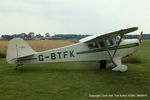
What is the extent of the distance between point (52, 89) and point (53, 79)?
1.48 metres

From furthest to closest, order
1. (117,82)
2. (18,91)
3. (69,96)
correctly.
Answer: (117,82)
(18,91)
(69,96)

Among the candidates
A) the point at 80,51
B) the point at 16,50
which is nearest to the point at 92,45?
the point at 80,51

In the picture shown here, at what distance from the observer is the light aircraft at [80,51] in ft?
29.0

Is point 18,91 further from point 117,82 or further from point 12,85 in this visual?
point 117,82

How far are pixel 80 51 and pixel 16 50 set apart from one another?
126 inches

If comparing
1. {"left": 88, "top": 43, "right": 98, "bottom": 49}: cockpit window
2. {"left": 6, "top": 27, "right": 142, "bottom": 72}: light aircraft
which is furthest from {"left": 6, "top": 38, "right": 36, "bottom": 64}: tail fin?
{"left": 88, "top": 43, "right": 98, "bottom": 49}: cockpit window

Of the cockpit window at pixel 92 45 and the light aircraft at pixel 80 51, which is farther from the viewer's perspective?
the cockpit window at pixel 92 45

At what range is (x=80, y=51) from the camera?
9.38m

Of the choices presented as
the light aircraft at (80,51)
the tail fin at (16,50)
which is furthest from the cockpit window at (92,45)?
the tail fin at (16,50)

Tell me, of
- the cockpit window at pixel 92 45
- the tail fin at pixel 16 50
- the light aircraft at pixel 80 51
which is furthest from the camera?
the cockpit window at pixel 92 45

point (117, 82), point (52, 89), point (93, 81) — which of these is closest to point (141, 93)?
point (117, 82)

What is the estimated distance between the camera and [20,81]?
691cm

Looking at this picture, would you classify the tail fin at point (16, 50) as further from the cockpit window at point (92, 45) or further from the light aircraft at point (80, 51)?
the cockpit window at point (92, 45)

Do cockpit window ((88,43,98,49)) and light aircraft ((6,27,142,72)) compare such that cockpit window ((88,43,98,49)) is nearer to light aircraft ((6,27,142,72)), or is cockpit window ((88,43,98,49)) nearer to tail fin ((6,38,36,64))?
light aircraft ((6,27,142,72))
